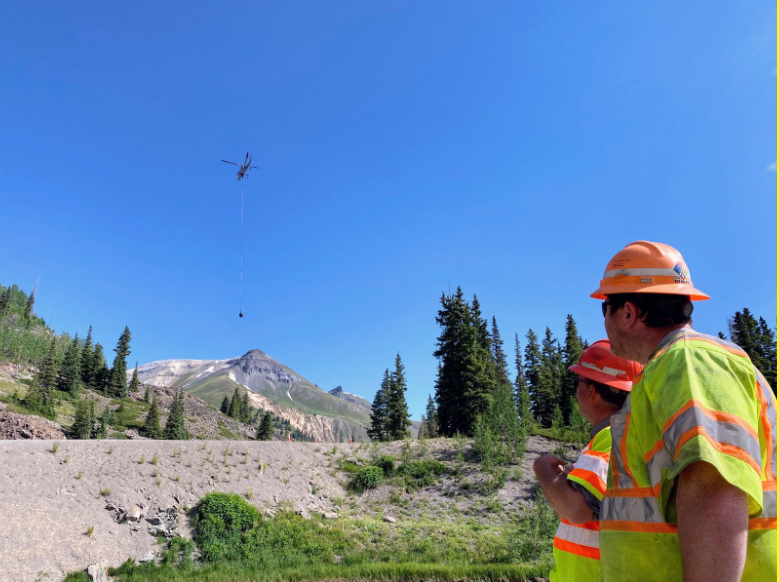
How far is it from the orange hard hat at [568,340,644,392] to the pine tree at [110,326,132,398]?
276 feet

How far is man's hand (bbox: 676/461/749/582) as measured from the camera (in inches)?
46.4

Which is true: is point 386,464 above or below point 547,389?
below

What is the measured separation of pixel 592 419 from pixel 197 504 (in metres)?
15.0

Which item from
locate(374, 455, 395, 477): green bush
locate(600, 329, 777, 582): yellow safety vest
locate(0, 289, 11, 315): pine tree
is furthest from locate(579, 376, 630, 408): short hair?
locate(0, 289, 11, 315): pine tree

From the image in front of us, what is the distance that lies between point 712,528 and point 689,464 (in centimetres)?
16

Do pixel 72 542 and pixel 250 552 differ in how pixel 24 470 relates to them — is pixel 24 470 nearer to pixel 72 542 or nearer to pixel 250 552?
pixel 72 542

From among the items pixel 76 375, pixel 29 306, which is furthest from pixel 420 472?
pixel 29 306

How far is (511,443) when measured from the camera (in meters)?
21.0

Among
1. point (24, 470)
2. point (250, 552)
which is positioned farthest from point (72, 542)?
point (250, 552)

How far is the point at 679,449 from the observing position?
128cm

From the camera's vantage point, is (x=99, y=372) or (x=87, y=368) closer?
(x=87, y=368)

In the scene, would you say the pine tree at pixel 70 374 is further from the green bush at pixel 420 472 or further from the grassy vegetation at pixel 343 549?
the grassy vegetation at pixel 343 549

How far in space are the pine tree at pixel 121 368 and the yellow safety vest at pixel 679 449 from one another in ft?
279

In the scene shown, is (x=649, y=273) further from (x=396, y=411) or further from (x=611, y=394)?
(x=396, y=411)
